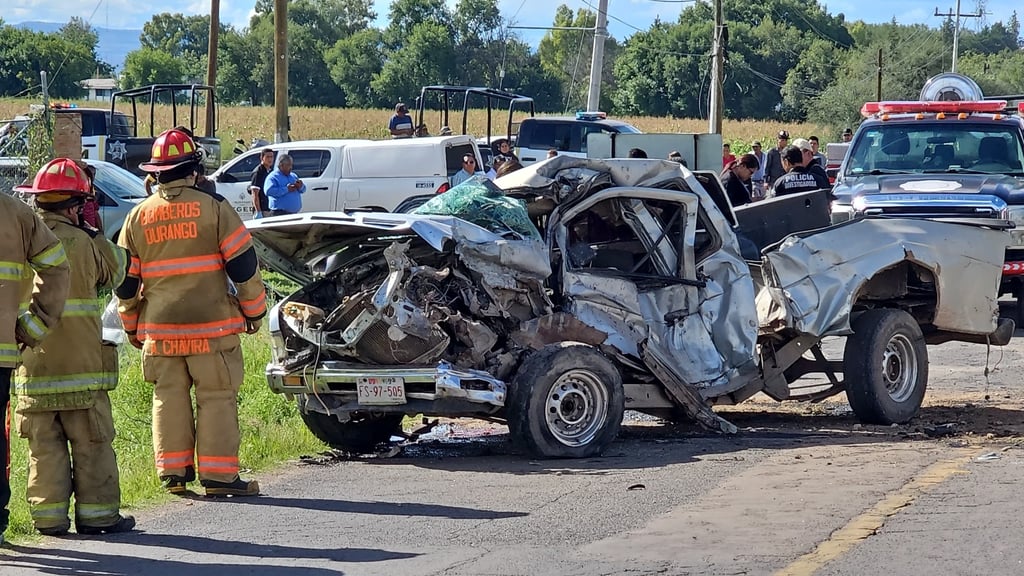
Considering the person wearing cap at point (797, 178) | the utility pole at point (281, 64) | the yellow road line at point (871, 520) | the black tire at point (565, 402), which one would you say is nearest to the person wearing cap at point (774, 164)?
the person wearing cap at point (797, 178)

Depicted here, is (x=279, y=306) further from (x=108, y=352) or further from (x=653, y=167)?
(x=653, y=167)

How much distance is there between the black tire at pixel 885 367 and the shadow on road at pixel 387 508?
3.50 m

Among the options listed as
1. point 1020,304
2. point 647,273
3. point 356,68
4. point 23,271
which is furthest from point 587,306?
point 356,68

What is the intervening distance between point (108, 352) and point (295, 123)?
4760 centimetres

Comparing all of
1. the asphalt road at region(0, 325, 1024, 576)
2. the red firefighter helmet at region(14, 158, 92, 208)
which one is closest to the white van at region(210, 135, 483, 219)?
the asphalt road at region(0, 325, 1024, 576)

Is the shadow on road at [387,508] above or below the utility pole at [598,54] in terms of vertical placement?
below

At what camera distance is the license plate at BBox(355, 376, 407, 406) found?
8.15 m

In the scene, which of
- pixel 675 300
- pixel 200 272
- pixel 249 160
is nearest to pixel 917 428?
pixel 675 300

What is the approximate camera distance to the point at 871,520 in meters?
6.54

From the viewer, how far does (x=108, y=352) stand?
22.9 feet

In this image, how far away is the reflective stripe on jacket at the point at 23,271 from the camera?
6344 mm

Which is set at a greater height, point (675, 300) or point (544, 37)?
point (544, 37)

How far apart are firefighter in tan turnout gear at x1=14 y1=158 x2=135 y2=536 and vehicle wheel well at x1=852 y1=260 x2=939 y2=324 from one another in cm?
532

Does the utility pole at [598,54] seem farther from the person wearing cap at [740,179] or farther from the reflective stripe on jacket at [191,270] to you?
the reflective stripe on jacket at [191,270]
